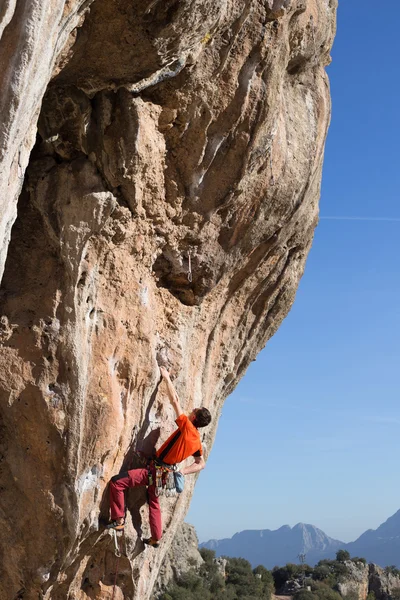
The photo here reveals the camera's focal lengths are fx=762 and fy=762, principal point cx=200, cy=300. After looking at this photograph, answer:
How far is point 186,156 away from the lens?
7906 millimetres

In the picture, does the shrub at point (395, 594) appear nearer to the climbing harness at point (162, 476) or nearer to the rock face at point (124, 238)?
the rock face at point (124, 238)

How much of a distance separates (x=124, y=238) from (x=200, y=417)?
79.2 inches

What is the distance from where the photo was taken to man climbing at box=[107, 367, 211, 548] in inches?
287

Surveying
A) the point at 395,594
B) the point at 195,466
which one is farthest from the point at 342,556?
the point at 195,466

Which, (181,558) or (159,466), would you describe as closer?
(159,466)

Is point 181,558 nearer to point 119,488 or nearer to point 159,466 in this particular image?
point 159,466

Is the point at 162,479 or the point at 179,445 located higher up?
the point at 179,445

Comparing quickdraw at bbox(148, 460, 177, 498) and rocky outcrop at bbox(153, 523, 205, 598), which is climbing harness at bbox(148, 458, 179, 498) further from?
rocky outcrop at bbox(153, 523, 205, 598)

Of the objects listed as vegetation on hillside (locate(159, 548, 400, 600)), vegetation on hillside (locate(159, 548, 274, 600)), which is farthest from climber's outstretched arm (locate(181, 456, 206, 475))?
vegetation on hillside (locate(159, 548, 400, 600))

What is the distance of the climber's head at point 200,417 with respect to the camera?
787 cm

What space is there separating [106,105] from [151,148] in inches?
→ 25.5

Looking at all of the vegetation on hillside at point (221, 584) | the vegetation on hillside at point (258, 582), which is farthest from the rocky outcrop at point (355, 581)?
the vegetation on hillside at point (221, 584)

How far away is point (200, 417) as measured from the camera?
7898mm

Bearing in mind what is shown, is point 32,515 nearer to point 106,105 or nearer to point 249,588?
point 106,105
